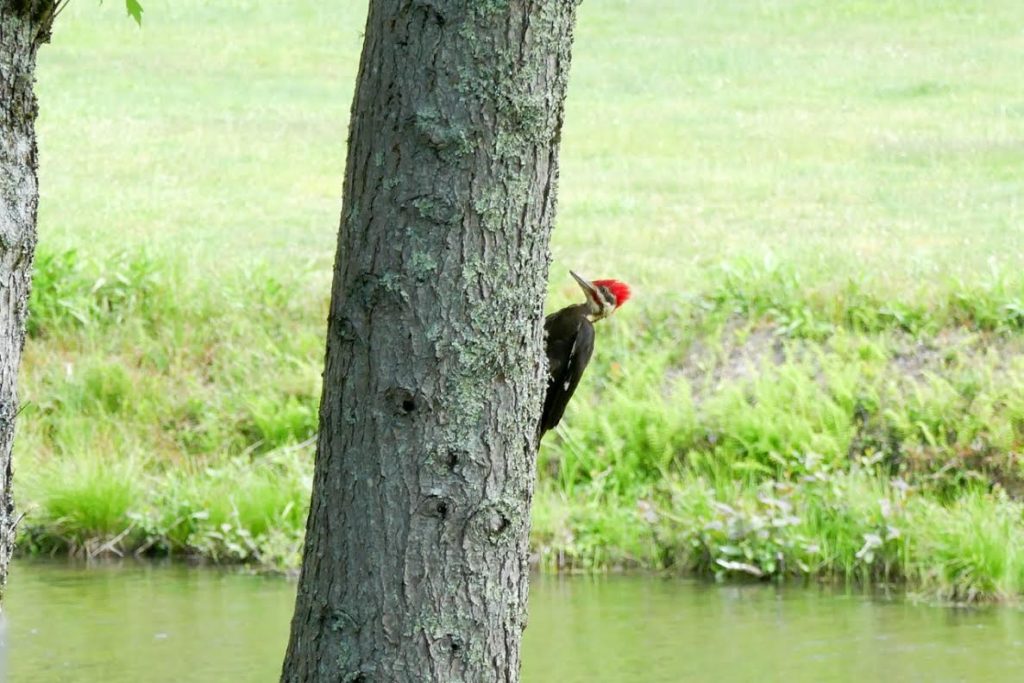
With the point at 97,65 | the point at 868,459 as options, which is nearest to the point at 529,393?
the point at 868,459

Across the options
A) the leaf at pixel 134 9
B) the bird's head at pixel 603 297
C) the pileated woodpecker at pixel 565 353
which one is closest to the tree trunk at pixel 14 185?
the leaf at pixel 134 9

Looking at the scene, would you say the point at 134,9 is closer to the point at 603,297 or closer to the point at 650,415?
the point at 603,297

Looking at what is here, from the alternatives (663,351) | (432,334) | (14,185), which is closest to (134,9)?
(14,185)

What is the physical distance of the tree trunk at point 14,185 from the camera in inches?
125

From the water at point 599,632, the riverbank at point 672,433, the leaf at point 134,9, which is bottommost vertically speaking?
the water at point 599,632

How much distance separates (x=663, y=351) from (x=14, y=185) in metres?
7.33

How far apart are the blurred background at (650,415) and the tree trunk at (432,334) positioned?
4232 millimetres

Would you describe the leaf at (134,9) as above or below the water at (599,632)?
above

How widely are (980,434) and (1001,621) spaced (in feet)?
4.98

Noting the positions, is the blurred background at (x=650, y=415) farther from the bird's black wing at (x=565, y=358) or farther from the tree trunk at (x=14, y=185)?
the tree trunk at (x=14, y=185)

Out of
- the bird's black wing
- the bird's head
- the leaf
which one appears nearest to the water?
the bird's black wing

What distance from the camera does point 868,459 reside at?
30.0ft

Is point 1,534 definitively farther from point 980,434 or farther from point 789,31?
point 789,31

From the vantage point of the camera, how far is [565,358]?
21.3 feet
